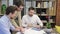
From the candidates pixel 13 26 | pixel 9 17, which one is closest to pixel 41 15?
pixel 13 26

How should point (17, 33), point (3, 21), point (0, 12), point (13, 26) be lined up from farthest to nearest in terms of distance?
point (0, 12), point (13, 26), point (17, 33), point (3, 21)

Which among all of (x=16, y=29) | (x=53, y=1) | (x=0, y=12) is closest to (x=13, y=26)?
(x=16, y=29)

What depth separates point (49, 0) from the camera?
5551 mm

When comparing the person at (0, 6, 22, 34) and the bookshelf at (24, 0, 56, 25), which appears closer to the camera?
the person at (0, 6, 22, 34)

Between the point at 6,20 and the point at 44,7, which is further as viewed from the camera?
the point at 44,7

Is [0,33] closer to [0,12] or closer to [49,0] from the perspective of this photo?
[0,12]

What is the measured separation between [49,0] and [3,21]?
3.08 metres

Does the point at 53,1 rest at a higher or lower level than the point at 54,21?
higher

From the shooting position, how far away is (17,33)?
313 cm

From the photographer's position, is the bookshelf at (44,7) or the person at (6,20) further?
the bookshelf at (44,7)

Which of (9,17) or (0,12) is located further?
(0,12)

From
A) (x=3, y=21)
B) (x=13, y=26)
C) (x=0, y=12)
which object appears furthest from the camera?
(x=0, y=12)

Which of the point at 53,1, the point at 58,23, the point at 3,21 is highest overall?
the point at 53,1

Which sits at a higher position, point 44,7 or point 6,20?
point 44,7
